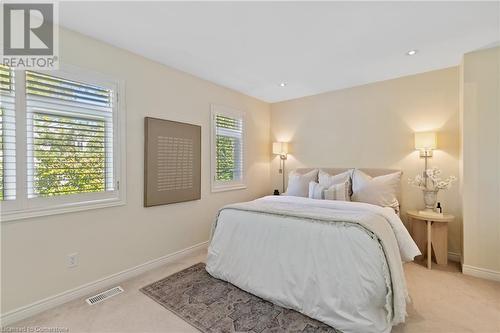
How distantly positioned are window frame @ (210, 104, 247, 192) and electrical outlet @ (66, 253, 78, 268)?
1.83 meters

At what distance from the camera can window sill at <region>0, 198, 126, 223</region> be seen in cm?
181

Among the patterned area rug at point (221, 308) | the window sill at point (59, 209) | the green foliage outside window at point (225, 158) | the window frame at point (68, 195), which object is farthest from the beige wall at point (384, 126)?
the window sill at point (59, 209)

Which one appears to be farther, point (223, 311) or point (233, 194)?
point (233, 194)

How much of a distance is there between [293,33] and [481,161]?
2422mm

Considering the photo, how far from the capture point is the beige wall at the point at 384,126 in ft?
9.79

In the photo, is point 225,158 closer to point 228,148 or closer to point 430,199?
point 228,148

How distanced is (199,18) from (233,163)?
2.39 metres

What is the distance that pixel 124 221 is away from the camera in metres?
2.54

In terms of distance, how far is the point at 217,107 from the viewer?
364 centimetres

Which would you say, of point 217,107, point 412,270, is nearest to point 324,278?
point 412,270

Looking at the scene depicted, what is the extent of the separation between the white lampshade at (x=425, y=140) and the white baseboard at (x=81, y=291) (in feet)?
11.2

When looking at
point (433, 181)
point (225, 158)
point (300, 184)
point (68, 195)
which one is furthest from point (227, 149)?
point (433, 181)

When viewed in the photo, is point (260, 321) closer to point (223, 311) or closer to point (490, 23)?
point (223, 311)

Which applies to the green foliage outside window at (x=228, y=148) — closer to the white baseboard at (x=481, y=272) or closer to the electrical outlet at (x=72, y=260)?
the electrical outlet at (x=72, y=260)
